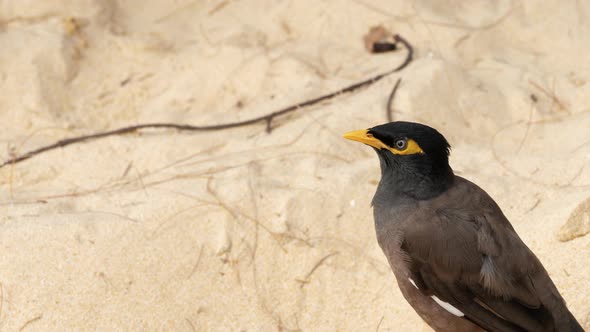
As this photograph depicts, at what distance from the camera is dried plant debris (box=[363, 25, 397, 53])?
525 centimetres

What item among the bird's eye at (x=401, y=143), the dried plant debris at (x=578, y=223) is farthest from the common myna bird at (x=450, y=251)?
the dried plant debris at (x=578, y=223)

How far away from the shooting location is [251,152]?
4.46 metres

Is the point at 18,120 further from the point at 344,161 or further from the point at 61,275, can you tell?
the point at 344,161

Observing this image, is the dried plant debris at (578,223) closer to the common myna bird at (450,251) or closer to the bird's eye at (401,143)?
the common myna bird at (450,251)

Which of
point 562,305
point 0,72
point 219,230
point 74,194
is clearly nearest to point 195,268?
point 219,230

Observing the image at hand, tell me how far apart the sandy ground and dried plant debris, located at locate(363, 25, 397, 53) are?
0.06m

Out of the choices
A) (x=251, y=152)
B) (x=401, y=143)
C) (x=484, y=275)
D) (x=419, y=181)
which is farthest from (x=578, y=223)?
(x=251, y=152)

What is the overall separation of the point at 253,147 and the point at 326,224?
2.66 ft

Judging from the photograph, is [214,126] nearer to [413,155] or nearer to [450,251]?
[413,155]

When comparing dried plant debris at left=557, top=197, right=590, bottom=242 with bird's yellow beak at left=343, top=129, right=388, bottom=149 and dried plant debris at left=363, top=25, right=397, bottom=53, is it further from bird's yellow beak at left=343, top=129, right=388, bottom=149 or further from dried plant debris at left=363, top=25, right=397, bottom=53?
dried plant debris at left=363, top=25, right=397, bottom=53

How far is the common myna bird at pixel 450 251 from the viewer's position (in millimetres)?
3146

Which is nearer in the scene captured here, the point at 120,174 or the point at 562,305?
the point at 562,305

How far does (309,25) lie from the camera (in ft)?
18.1

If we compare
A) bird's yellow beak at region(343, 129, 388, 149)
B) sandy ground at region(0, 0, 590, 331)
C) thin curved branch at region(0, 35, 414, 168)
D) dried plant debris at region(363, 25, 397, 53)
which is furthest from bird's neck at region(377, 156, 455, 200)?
dried plant debris at region(363, 25, 397, 53)
